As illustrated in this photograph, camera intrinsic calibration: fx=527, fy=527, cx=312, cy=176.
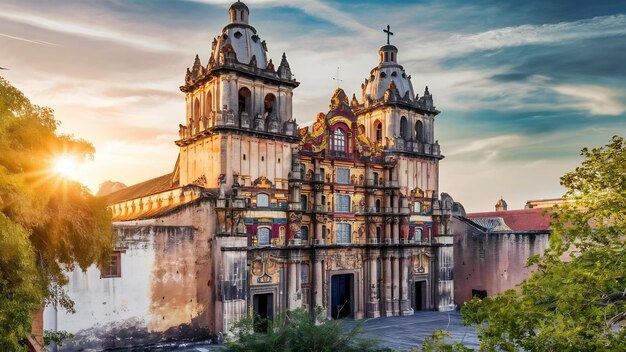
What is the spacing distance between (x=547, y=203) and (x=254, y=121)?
133 feet

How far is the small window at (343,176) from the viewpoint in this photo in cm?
3606

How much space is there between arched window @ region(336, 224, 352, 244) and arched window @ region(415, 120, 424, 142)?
10097 millimetres

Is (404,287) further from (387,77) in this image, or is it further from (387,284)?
(387,77)

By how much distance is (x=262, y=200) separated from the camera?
1239 inches

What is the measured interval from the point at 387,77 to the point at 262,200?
16.3 metres

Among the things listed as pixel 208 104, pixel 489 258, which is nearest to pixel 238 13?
pixel 208 104

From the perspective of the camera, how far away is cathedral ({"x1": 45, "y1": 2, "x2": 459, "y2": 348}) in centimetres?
2678

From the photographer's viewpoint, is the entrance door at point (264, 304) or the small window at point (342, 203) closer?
the entrance door at point (264, 304)

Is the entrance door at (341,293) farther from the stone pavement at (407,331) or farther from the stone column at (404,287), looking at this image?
the stone column at (404,287)

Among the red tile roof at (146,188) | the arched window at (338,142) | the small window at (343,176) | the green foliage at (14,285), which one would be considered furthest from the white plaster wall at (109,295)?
the arched window at (338,142)

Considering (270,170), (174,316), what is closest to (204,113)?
(270,170)

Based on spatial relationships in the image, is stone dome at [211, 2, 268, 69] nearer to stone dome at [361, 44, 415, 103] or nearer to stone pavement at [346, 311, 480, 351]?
stone dome at [361, 44, 415, 103]

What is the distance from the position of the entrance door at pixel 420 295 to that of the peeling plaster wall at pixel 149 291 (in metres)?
17.4

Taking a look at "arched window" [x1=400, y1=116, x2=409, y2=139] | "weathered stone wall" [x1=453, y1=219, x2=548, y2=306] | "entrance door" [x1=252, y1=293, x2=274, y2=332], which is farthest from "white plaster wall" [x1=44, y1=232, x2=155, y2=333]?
"weathered stone wall" [x1=453, y1=219, x2=548, y2=306]
